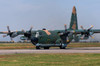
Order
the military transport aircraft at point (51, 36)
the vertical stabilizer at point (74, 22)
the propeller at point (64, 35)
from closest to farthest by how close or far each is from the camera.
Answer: the military transport aircraft at point (51, 36), the propeller at point (64, 35), the vertical stabilizer at point (74, 22)

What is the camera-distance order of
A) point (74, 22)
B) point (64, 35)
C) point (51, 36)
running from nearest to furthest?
1. point (51, 36)
2. point (64, 35)
3. point (74, 22)

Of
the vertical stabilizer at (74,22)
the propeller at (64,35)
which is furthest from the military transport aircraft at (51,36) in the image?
the vertical stabilizer at (74,22)

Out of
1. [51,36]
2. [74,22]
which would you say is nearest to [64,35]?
[51,36]

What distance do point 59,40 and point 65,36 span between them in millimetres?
2844

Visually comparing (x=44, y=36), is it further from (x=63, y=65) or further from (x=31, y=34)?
(x=63, y=65)

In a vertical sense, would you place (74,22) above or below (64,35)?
above

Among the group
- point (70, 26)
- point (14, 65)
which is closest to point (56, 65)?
point (14, 65)

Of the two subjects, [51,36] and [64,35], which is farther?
[64,35]

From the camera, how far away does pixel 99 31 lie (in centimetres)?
5638

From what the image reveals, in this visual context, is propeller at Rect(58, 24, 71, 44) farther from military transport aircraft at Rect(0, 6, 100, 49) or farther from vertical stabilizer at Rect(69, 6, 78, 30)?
vertical stabilizer at Rect(69, 6, 78, 30)

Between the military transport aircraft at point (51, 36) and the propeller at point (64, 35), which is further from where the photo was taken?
the propeller at point (64, 35)

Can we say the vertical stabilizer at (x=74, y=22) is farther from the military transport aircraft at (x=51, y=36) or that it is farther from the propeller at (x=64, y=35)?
the propeller at (x=64, y=35)

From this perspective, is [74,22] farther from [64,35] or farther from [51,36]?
[51,36]

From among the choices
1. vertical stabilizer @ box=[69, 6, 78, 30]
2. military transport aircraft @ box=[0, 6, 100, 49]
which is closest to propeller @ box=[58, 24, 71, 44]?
military transport aircraft @ box=[0, 6, 100, 49]
